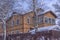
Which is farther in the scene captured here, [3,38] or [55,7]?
[55,7]

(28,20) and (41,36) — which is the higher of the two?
(28,20)

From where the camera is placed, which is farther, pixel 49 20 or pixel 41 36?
pixel 49 20

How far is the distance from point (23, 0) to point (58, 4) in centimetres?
1064

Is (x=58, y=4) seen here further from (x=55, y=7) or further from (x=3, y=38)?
(x=3, y=38)

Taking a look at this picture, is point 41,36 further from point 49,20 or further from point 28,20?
point 49,20

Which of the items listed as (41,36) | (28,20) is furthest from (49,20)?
(41,36)

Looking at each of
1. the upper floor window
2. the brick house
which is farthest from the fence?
the upper floor window

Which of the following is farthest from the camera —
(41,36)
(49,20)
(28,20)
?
(49,20)

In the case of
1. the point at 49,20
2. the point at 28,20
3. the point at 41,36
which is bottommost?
the point at 41,36

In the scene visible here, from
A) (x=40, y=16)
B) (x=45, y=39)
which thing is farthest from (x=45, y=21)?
(x=45, y=39)

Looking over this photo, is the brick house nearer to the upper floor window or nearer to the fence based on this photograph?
the upper floor window

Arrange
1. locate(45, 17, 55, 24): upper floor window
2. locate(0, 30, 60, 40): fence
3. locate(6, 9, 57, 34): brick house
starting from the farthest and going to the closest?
locate(45, 17, 55, 24): upper floor window → locate(6, 9, 57, 34): brick house → locate(0, 30, 60, 40): fence

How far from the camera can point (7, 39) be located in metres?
26.5

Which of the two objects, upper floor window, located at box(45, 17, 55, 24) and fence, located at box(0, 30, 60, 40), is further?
upper floor window, located at box(45, 17, 55, 24)
